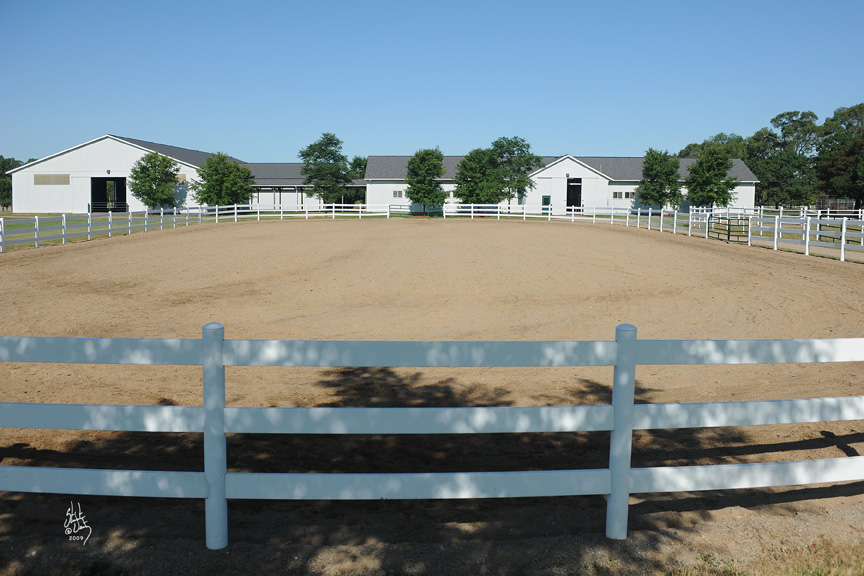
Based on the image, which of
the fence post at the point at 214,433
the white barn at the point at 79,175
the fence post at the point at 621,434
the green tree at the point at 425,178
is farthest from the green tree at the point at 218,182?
the fence post at the point at 621,434

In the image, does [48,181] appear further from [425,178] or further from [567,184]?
[567,184]

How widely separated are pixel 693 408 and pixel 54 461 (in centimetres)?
501

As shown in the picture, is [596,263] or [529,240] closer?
[596,263]

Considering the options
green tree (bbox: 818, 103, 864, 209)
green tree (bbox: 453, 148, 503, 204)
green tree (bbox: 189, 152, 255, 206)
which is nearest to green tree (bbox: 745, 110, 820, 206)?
green tree (bbox: 818, 103, 864, 209)

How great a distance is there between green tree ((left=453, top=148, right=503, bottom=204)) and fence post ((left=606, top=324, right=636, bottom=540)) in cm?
6076

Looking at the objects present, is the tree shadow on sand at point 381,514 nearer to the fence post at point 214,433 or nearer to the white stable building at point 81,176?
the fence post at point 214,433

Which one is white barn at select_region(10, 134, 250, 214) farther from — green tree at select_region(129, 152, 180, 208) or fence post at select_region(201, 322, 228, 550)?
Answer: fence post at select_region(201, 322, 228, 550)

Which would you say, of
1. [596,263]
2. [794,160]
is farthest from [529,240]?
[794,160]

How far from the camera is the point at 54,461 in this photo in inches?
217

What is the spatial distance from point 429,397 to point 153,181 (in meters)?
Result: 59.4

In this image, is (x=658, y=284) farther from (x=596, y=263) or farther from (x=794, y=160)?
(x=794, y=160)

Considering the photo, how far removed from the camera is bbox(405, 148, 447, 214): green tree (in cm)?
6281

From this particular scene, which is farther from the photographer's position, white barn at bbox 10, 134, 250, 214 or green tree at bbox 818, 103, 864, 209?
green tree at bbox 818, 103, 864, 209

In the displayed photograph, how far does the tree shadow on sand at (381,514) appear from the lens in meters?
3.55
